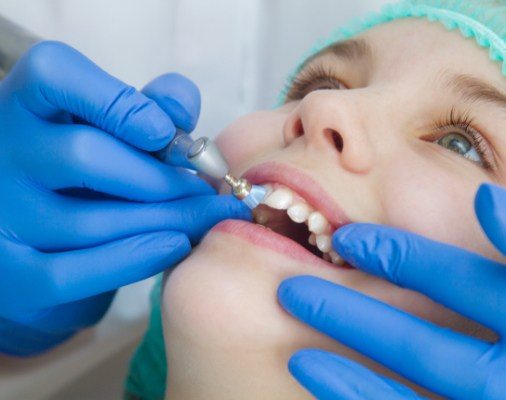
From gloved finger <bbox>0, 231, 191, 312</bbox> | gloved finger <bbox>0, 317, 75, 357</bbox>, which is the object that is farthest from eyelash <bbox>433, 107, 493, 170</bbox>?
gloved finger <bbox>0, 317, 75, 357</bbox>

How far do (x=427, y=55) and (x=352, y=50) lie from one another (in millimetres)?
171

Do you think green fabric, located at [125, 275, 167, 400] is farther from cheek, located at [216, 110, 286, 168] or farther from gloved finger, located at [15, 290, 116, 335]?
cheek, located at [216, 110, 286, 168]

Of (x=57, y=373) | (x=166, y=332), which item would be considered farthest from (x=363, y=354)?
(x=57, y=373)

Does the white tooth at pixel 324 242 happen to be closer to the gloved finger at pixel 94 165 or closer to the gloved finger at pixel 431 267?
the gloved finger at pixel 431 267

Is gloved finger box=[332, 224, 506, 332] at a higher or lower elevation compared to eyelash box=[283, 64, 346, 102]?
lower

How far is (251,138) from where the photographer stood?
106 cm

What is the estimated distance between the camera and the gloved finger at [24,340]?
1.16 metres

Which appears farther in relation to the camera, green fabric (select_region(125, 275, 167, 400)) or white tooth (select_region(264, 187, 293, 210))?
green fabric (select_region(125, 275, 167, 400))

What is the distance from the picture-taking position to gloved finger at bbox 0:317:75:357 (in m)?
1.16

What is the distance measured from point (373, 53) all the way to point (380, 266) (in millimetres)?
429

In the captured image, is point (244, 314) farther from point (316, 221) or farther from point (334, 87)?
point (334, 87)

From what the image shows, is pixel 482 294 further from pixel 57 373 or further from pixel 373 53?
pixel 57 373

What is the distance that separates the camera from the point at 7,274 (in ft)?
3.34

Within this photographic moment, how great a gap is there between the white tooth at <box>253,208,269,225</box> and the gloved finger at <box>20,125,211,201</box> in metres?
0.14
